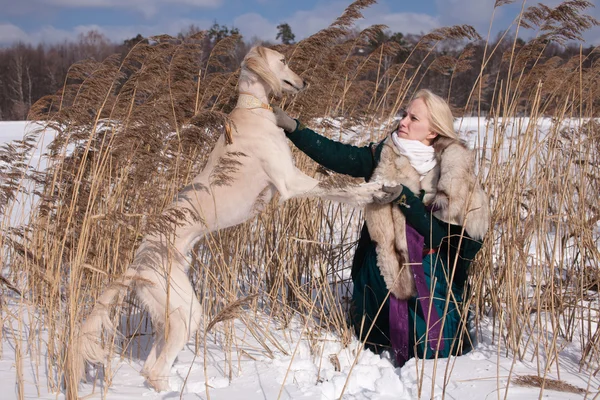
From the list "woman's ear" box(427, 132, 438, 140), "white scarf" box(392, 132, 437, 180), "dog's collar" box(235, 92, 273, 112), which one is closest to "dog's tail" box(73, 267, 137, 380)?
"dog's collar" box(235, 92, 273, 112)

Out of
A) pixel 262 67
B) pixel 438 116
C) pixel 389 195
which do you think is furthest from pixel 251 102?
pixel 438 116

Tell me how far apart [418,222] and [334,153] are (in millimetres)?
581

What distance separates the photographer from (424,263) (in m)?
2.86

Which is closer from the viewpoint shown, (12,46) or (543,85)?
(543,85)

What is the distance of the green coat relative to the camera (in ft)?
9.05

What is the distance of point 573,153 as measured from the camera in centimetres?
316

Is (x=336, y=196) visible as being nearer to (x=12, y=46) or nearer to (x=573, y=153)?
(x=573, y=153)

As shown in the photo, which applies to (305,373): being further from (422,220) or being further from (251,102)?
(251,102)

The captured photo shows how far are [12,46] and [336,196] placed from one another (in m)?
44.0

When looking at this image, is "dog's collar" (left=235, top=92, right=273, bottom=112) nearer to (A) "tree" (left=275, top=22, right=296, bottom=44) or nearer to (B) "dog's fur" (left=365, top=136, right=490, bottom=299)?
(B) "dog's fur" (left=365, top=136, right=490, bottom=299)

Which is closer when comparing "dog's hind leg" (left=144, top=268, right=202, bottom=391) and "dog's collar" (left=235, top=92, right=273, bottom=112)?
"dog's hind leg" (left=144, top=268, right=202, bottom=391)

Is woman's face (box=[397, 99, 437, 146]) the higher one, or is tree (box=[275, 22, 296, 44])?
tree (box=[275, 22, 296, 44])

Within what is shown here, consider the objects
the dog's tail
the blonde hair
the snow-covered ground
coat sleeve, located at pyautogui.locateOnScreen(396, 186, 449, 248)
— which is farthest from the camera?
the blonde hair

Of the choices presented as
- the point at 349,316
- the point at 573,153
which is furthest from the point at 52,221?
the point at 573,153
